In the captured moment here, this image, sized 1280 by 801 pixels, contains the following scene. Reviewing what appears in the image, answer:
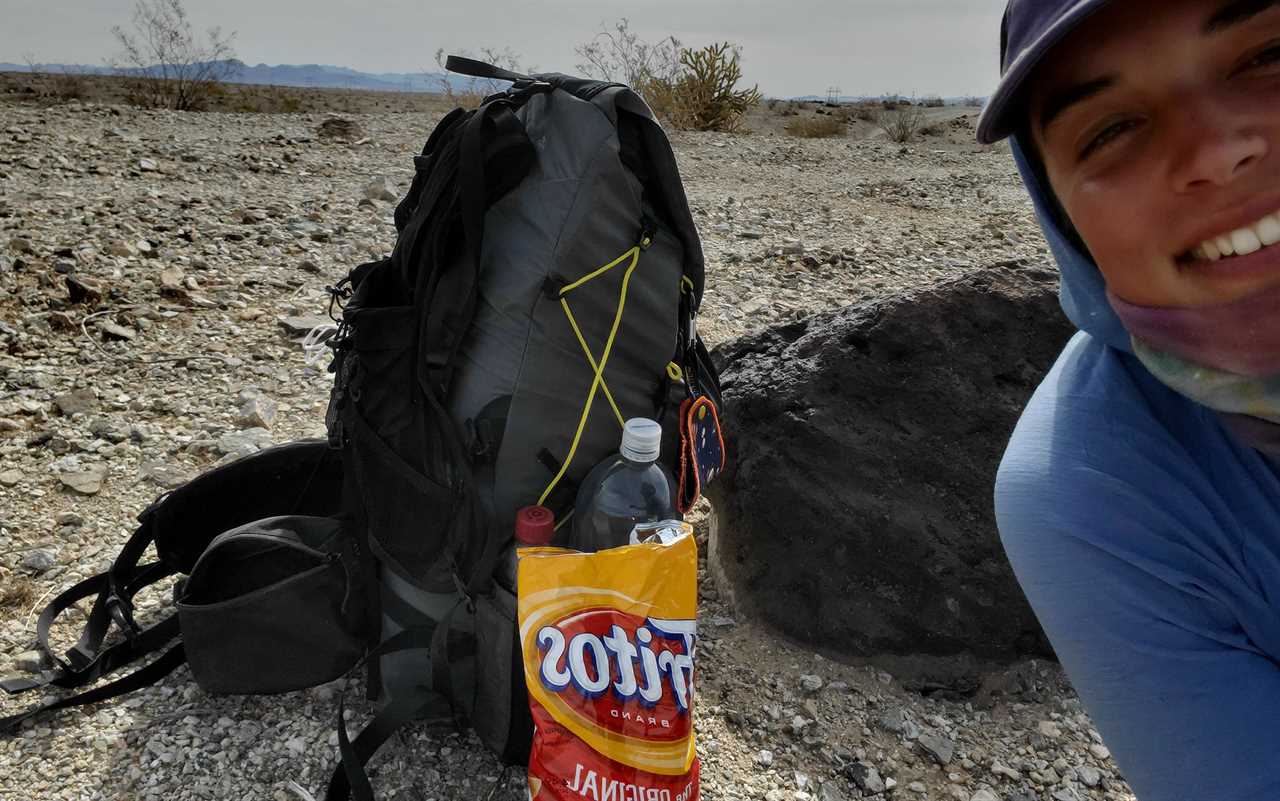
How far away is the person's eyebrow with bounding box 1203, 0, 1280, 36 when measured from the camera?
2.94 ft

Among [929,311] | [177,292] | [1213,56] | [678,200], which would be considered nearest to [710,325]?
[929,311]

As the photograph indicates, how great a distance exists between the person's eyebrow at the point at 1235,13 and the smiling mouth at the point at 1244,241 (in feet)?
0.69

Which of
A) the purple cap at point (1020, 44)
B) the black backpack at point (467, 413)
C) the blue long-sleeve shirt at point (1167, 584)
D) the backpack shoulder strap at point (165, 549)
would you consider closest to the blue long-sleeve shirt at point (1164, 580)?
the blue long-sleeve shirt at point (1167, 584)

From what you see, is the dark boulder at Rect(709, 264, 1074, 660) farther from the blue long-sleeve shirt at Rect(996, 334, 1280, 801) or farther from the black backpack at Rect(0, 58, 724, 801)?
the blue long-sleeve shirt at Rect(996, 334, 1280, 801)

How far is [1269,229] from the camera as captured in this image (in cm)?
92

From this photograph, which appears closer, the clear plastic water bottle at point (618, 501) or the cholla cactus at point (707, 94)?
the clear plastic water bottle at point (618, 501)

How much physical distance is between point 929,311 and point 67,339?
3.75m

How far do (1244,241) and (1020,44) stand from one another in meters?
0.36

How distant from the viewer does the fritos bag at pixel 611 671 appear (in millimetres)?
1646

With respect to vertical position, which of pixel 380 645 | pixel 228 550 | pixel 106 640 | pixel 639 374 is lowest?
pixel 106 640

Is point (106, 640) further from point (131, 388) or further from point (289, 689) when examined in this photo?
point (131, 388)

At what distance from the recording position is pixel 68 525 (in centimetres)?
273

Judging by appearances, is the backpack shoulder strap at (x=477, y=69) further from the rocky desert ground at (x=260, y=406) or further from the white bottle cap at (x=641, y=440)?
the rocky desert ground at (x=260, y=406)

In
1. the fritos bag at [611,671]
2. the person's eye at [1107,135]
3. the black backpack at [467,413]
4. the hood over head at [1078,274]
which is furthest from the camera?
the black backpack at [467,413]
